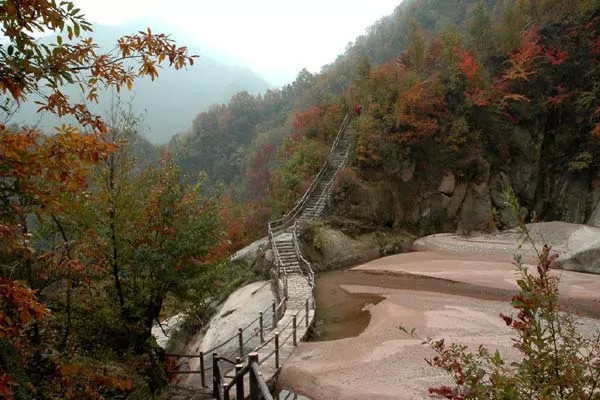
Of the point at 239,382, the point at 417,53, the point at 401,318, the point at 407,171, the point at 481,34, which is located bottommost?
the point at 401,318

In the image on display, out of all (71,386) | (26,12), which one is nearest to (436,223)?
(71,386)

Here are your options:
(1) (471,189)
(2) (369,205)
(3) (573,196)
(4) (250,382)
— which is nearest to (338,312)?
(4) (250,382)

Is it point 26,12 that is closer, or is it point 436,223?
point 26,12

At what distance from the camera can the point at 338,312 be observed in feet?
49.8

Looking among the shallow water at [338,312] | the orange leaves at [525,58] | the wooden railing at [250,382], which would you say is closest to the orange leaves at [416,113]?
the orange leaves at [525,58]

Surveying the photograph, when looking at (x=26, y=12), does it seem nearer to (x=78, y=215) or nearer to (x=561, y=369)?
(x=561, y=369)

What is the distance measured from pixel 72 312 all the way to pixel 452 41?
100 ft

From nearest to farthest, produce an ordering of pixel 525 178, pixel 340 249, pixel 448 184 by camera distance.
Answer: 1. pixel 340 249
2. pixel 448 184
3. pixel 525 178

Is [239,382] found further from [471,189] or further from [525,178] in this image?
[525,178]

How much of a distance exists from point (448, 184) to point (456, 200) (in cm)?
124

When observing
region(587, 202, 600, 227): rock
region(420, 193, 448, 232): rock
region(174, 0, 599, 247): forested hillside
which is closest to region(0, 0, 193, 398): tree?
region(174, 0, 599, 247): forested hillside

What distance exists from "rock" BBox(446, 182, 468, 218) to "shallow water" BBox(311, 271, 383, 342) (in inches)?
503

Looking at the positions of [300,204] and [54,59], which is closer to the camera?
[54,59]

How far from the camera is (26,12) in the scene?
2721 millimetres
